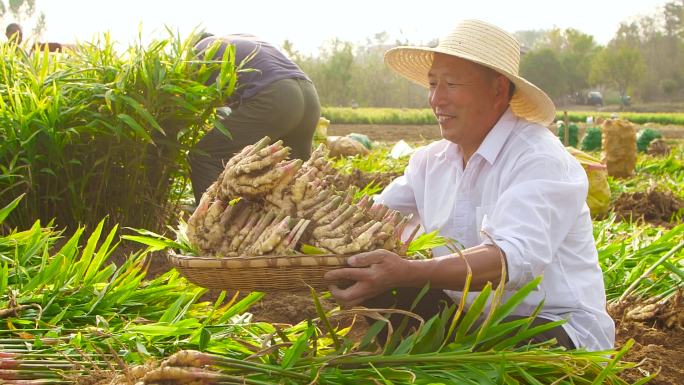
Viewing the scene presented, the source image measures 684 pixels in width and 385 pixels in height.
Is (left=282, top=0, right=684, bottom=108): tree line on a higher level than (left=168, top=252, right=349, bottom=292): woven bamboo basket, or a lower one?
lower

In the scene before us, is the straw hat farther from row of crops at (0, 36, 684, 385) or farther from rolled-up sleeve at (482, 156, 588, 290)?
row of crops at (0, 36, 684, 385)

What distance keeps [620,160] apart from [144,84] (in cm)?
652

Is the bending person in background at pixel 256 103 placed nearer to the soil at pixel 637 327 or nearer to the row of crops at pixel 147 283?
the row of crops at pixel 147 283

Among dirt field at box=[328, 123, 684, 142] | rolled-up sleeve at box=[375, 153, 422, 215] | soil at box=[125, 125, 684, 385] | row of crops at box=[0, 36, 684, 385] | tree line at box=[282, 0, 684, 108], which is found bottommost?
tree line at box=[282, 0, 684, 108]

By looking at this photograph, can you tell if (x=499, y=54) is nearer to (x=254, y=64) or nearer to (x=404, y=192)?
(x=404, y=192)

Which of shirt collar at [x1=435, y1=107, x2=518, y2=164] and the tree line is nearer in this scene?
shirt collar at [x1=435, y1=107, x2=518, y2=164]

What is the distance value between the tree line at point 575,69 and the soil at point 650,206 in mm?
28926

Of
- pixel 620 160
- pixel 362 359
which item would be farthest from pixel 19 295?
pixel 620 160

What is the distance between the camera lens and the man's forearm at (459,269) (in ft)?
7.04

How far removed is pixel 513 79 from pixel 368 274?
80 centimetres

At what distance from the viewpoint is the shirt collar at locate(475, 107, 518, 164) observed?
2.52m

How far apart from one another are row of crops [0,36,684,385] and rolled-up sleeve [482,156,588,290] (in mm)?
104

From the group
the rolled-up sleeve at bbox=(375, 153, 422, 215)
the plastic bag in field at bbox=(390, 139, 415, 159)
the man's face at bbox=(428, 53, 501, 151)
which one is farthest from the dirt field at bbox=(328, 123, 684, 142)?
the man's face at bbox=(428, 53, 501, 151)

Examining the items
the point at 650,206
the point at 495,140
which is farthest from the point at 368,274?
the point at 650,206
